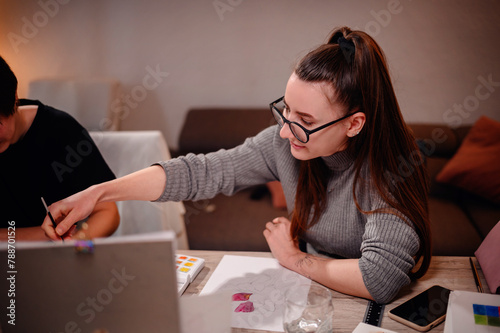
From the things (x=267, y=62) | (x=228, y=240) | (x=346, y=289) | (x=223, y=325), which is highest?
(x=267, y=62)

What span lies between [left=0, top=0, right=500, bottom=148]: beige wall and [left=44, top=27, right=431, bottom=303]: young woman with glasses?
1526 mm

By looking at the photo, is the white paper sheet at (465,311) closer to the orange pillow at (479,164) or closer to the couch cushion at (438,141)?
the orange pillow at (479,164)

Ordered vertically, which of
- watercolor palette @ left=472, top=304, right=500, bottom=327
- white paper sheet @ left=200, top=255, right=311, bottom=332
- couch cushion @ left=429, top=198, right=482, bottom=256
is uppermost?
white paper sheet @ left=200, top=255, right=311, bottom=332

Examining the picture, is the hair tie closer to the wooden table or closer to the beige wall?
the wooden table

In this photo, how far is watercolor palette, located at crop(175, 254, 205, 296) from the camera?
112 cm

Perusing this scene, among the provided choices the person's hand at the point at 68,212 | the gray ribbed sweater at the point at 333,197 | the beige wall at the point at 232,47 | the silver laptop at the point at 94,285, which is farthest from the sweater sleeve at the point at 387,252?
the beige wall at the point at 232,47

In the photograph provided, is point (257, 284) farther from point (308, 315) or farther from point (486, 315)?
point (486, 315)

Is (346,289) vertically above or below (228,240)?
above

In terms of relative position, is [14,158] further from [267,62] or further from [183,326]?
[267,62]

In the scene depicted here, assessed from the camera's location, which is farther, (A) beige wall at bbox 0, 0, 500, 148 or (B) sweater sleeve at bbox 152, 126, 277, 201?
(A) beige wall at bbox 0, 0, 500, 148

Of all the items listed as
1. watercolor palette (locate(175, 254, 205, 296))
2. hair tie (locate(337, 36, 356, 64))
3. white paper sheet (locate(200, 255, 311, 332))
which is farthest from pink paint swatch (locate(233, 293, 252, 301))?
hair tie (locate(337, 36, 356, 64))

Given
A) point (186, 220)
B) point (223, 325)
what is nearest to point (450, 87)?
point (186, 220)

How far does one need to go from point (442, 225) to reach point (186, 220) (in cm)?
141

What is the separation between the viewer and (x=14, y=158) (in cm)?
138
